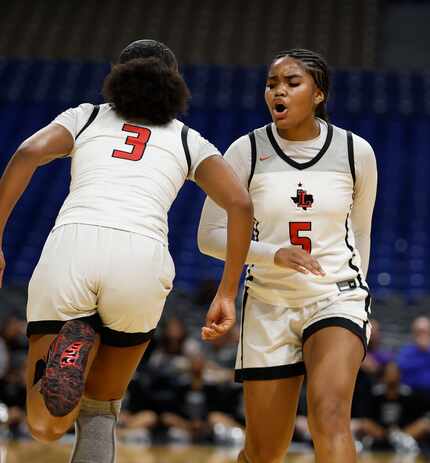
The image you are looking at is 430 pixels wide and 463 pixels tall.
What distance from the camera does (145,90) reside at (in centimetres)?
373

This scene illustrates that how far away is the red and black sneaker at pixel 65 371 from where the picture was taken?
326 cm

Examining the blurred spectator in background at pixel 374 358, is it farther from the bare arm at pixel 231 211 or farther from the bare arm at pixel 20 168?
the bare arm at pixel 20 168

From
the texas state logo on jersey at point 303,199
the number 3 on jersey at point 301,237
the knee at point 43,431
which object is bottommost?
the knee at point 43,431

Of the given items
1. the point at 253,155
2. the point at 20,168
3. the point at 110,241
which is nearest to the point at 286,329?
the point at 253,155

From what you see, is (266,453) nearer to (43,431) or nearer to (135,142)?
(43,431)

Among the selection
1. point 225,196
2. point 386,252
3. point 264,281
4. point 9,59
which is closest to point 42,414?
point 225,196

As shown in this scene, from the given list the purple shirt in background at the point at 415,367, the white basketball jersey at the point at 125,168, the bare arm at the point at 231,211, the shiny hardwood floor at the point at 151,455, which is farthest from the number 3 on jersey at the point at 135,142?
the purple shirt in background at the point at 415,367

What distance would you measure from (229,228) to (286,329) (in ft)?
2.50

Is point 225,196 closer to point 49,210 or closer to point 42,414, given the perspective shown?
point 42,414

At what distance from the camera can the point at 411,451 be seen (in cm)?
919

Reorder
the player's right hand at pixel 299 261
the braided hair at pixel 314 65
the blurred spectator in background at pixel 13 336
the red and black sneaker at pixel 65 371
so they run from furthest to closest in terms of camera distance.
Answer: the blurred spectator in background at pixel 13 336 → the braided hair at pixel 314 65 → the player's right hand at pixel 299 261 → the red and black sneaker at pixel 65 371

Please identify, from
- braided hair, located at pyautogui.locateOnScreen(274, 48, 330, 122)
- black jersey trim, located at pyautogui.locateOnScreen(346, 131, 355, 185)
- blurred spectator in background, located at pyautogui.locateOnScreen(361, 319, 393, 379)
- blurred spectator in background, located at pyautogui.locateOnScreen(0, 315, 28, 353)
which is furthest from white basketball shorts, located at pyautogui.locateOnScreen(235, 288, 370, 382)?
blurred spectator in background, located at pyautogui.locateOnScreen(0, 315, 28, 353)

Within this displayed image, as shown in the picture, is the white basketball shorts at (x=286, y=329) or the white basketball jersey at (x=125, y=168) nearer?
the white basketball jersey at (x=125, y=168)

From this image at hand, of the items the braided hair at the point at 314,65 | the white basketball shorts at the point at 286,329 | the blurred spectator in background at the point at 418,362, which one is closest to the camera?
the white basketball shorts at the point at 286,329
